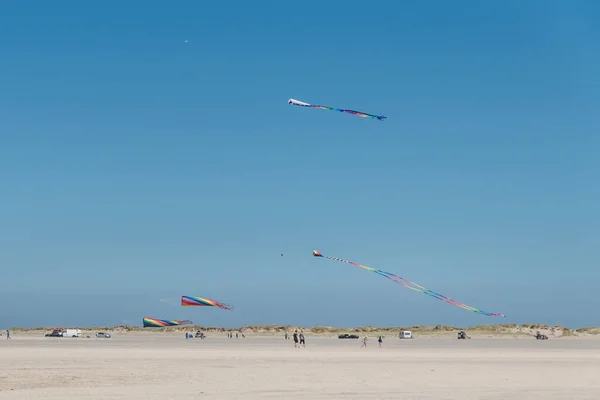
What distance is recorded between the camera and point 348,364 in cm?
3891

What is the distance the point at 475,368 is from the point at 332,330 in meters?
112

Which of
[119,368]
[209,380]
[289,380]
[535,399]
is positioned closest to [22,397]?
[209,380]

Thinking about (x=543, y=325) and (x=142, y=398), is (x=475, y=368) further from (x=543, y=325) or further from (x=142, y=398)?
(x=543, y=325)

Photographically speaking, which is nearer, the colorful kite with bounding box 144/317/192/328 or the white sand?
the white sand

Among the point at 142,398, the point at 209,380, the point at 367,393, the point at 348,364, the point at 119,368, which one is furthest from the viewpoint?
the point at 348,364

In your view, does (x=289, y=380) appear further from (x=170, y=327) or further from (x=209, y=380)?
(x=170, y=327)

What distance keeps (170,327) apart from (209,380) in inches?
4845

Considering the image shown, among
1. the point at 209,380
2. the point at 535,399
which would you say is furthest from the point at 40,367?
the point at 535,399

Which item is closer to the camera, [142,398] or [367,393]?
[142,398]

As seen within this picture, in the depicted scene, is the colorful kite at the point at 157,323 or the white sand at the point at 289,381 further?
the colorful kite at the point at 157,323

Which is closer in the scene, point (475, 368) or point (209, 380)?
point (209, 380)

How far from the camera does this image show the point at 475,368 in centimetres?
3588

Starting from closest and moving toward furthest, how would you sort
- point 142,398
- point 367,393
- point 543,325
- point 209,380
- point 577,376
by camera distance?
point 142,398, point 367,393, point 209,380, point 577,376, point 543,325

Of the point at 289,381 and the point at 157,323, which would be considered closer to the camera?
the point at 289,381
